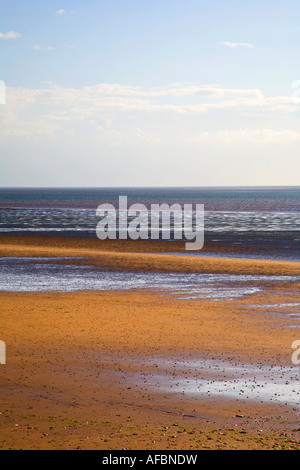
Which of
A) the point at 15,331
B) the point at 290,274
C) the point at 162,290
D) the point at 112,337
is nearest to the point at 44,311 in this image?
the point at 15,331

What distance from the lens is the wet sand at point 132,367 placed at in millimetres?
8219

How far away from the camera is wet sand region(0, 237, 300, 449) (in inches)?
324

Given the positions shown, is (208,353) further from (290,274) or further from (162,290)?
(290,274)

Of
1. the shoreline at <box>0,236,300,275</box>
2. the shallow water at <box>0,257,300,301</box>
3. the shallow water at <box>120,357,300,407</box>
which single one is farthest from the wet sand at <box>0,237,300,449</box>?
the shoreline at <box>0,236,300,275</box>

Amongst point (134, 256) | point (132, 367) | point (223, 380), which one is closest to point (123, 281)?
point (134, 256)

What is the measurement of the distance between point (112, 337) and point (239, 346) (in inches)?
122

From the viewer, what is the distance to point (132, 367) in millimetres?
11516

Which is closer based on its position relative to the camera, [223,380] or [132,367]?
[223,380]

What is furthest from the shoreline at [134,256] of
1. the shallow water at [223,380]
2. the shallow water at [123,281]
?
the shallow water at [223,380]

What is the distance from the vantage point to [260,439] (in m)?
8.08

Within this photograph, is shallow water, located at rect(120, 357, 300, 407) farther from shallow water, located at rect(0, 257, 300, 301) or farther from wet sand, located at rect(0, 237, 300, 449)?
shallow water, located at rect(0, 257, 300, 301)

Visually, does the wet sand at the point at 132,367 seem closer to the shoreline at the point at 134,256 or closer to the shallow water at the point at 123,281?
the shallow water at the point at 123,281

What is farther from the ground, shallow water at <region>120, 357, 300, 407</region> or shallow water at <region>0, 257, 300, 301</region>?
shallow water at <region>120, 357, 300, 407</region>

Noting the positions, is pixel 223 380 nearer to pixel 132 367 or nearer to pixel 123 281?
pixel 132 367
